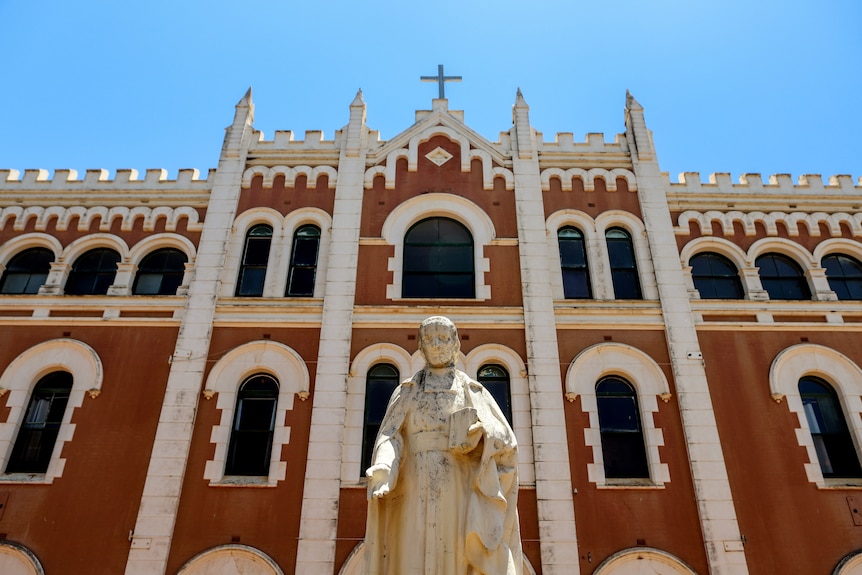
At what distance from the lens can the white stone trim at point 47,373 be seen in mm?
13930

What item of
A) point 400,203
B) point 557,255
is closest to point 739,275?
point 557,255

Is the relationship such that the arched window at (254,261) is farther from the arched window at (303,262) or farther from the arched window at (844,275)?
the arched window at (844,275)

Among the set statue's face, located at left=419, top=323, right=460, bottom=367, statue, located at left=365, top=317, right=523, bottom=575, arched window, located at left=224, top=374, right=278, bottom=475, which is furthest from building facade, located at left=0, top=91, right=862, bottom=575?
statue's face, located at left=419, top=323, right=460, bottom=367

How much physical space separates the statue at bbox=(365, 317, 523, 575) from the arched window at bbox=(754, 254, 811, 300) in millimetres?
12101

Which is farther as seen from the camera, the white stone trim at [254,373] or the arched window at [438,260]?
the arched window at [438,260]

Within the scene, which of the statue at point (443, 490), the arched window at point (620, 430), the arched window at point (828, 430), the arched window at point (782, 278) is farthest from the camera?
the arched window at point (782, 278)

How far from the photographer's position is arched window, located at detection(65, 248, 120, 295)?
16.2 metres

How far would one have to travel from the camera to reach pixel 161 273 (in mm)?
16328

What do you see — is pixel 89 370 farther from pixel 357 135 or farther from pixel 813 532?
pixel 813 532

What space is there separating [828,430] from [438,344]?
11.2 m

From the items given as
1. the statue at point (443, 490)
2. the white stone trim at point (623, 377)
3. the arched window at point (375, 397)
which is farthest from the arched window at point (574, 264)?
the statue at point (443, 490)

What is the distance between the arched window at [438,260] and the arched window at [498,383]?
79.0 inches

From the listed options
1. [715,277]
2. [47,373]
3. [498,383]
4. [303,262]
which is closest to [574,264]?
[715,277]

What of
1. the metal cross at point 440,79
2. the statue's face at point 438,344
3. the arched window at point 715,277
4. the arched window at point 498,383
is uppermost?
the metal cross at point 440,79
